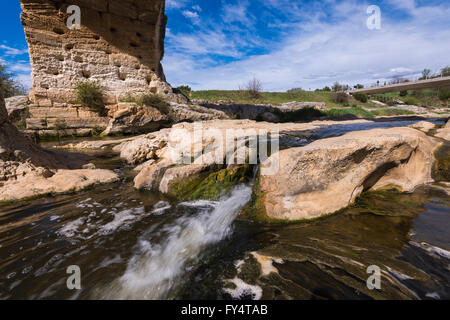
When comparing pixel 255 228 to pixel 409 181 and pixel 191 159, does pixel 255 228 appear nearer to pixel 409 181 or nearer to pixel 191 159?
pixel 191 159

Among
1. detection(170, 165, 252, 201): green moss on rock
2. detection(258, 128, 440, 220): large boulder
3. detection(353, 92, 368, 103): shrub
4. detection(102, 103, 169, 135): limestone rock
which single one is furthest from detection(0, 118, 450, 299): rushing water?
detection(353, 92, 368, 103): shrub

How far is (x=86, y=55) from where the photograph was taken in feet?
36.7

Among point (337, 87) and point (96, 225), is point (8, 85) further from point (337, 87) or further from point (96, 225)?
point (337, 87)

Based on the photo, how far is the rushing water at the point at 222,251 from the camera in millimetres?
1384

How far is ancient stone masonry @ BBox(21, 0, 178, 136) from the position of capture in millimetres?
9828

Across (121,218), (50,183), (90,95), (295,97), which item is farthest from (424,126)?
(295,97)

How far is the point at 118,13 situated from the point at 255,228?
14.8 m

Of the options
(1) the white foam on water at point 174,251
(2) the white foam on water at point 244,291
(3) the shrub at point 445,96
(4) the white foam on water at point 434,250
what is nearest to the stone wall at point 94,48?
(1) the white foam on water at point 174,251

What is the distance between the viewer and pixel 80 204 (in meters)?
2.86

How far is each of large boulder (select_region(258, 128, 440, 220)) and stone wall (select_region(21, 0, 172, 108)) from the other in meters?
12.5

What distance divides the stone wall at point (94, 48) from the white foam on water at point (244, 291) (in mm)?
13299
